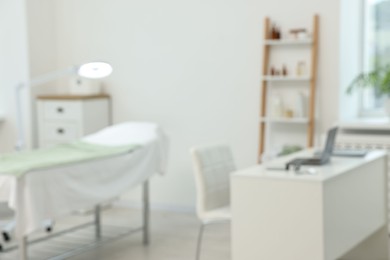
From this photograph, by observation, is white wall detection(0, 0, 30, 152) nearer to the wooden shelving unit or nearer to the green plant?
the wooden shelving unit

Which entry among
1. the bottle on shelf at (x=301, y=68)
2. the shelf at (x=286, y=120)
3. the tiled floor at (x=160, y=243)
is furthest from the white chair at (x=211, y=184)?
the bottle on shelf at (x=301, y=68)

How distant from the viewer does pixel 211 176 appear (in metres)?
4.16

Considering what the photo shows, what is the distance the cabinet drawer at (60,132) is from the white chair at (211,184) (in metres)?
2.03

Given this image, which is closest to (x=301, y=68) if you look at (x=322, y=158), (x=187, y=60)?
(x=187, y=60)

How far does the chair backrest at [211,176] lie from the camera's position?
13.4ft

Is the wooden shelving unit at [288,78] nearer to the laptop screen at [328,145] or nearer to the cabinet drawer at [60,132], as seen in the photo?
the laptop screen at [328,145]

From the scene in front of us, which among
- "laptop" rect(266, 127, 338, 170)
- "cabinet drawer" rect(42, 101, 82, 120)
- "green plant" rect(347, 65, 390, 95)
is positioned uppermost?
"green plant" rect(347, 65, 390, 95)

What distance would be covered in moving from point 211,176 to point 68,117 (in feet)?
7.42

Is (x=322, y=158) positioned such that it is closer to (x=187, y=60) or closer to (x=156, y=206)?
(x=187, y=60)

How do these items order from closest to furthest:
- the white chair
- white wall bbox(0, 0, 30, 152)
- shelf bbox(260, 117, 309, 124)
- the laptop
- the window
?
the laptop, the white chair, shelf bbox(260, 117, 309, 124), the window, white wall bbox(0, 0, 30, 152)

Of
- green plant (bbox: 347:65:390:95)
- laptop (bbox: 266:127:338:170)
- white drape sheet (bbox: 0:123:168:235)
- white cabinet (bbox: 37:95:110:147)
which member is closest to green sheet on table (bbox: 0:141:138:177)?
white drape sheet (bbox: 0:123:168:235)

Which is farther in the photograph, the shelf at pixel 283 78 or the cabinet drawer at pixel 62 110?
the cabinet drawer at pixel 62 110

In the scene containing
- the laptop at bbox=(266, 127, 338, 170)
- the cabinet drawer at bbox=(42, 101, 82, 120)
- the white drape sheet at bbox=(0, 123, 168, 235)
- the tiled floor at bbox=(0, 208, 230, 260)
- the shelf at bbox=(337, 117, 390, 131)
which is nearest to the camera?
the laptop at bbox=(266, 127, 338, 170)

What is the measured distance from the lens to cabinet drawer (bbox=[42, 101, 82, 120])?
5.97 metres
